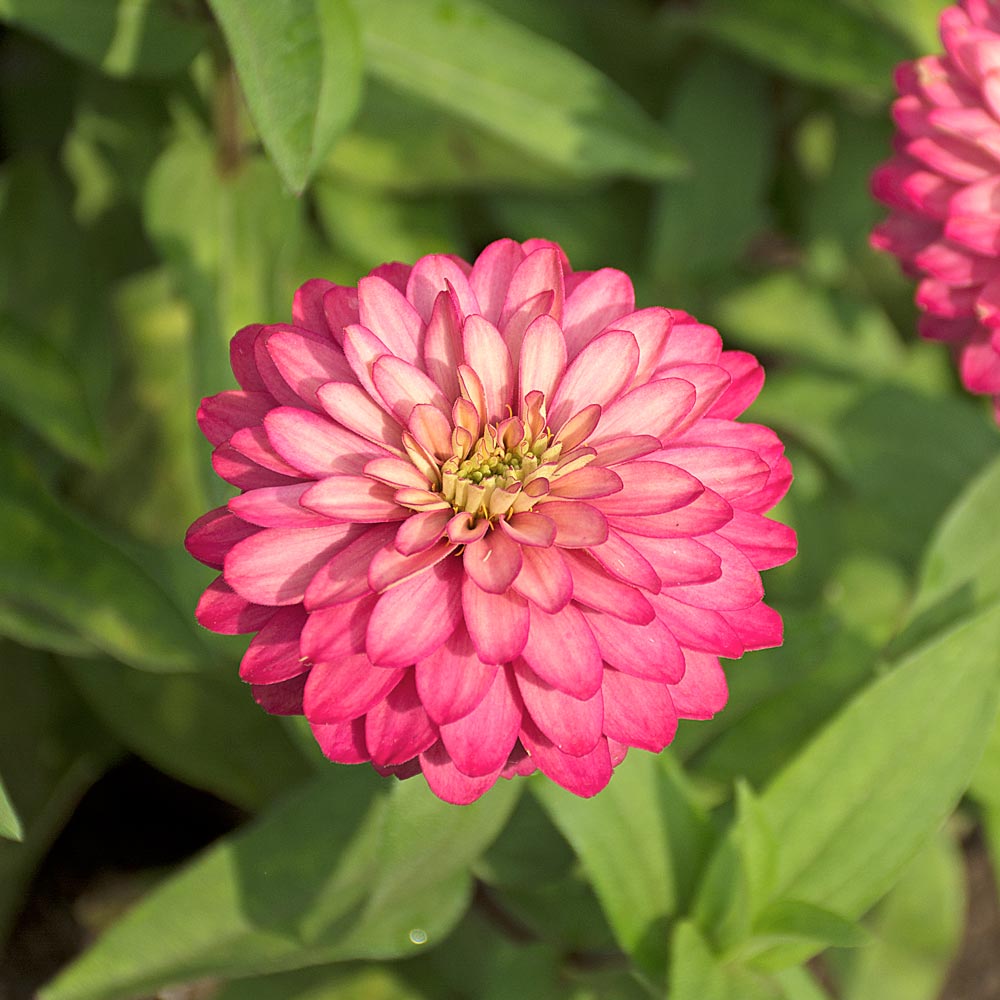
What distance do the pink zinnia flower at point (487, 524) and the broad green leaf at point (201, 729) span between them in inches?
21.6

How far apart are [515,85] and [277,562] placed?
0.63m

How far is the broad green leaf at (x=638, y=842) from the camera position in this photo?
75 centimetres

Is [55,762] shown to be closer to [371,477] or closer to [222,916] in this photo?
[222,916]

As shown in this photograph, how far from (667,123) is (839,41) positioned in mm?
210

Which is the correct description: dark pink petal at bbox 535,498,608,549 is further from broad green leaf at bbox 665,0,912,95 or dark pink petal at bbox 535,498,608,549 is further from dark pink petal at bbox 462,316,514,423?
broad green leaf at bbox 665,0,912,95

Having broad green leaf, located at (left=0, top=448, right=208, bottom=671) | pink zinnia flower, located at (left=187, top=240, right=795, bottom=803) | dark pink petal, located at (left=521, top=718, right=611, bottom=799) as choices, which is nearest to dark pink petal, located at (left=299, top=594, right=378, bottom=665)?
pink zinnia flower, located at (left=187, top=240, right=795, bottom=803)

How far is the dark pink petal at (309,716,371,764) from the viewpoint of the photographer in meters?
0.56

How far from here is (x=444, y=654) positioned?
1.76 ft

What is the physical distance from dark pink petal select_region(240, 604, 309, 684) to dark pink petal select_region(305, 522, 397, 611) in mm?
35

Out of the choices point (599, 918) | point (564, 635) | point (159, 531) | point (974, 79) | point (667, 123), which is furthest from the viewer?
point (667, 123)

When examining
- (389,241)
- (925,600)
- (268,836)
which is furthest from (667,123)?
(268,836)

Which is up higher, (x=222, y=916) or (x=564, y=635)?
(x=564, y=635)

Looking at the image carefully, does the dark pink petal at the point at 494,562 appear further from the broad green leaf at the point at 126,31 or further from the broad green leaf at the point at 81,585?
the broad green leaf at the point at 126,31

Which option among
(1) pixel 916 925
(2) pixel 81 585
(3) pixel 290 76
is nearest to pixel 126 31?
(3) pixel 290 76
